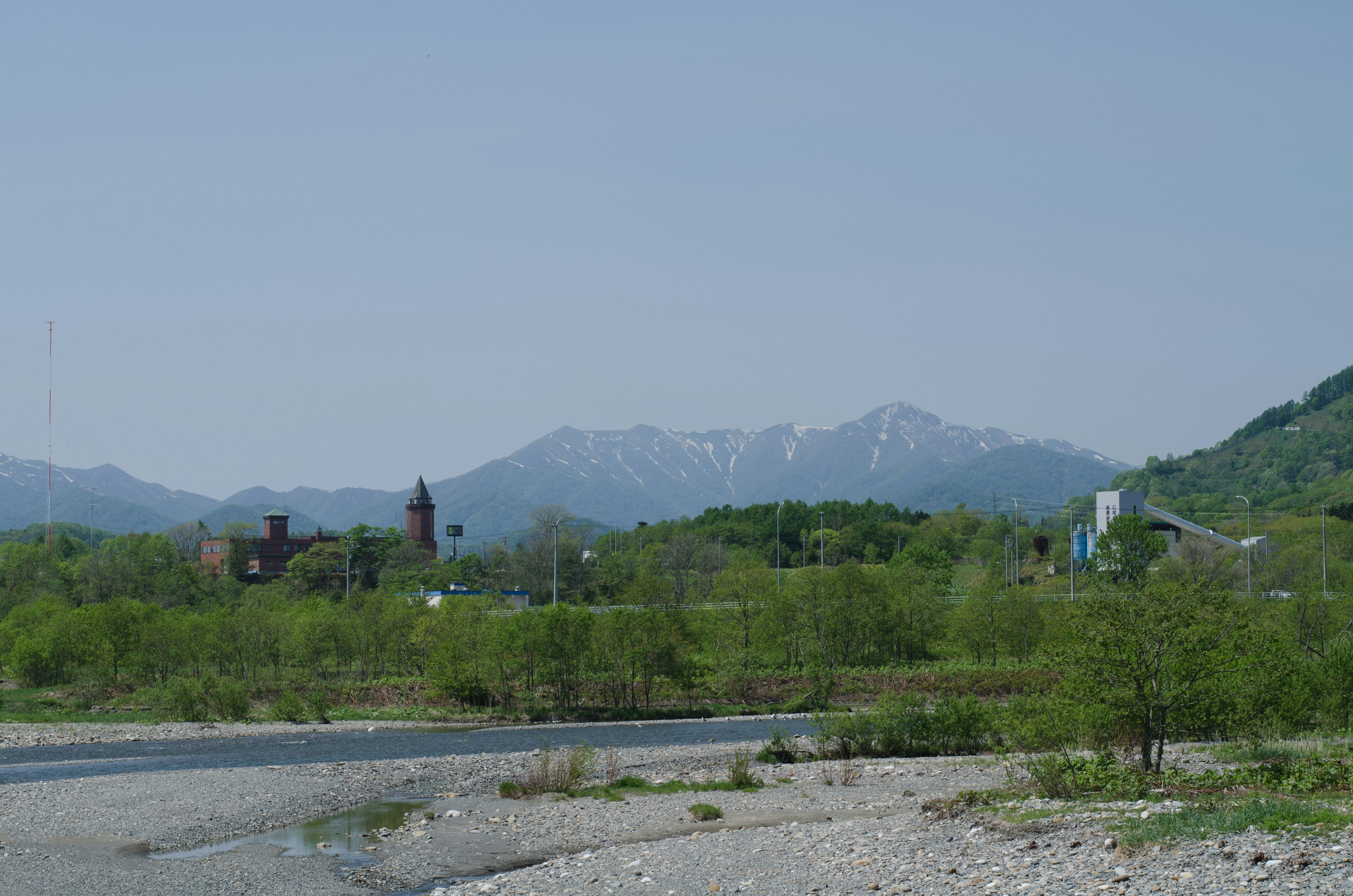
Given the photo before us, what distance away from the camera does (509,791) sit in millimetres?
35062

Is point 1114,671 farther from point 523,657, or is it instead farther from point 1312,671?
point 523,657

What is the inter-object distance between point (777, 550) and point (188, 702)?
8812 centimetres

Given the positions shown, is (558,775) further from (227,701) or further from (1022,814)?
(227,701)

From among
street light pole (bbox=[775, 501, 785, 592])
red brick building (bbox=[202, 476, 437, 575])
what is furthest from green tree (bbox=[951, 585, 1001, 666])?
red brick building (bbox=[202, 476, 437, 575])

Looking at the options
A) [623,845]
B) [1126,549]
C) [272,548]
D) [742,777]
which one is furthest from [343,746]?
[272,548]

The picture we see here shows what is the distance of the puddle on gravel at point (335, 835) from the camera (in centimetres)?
2708

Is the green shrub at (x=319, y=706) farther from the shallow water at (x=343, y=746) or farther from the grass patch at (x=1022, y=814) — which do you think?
the grass patch at (x=1022, y=814)

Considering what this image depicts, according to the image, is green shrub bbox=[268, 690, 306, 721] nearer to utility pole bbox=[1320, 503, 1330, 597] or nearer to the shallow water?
the shallow water

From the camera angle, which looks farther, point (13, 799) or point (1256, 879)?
point (13, 799)

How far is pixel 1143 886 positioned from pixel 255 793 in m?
30.1

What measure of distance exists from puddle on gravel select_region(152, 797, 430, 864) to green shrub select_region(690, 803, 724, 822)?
8944mm

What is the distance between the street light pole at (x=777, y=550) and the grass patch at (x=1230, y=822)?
71523mm

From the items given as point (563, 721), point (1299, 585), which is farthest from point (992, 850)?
point (1299, 585)

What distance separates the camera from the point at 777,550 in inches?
5512
